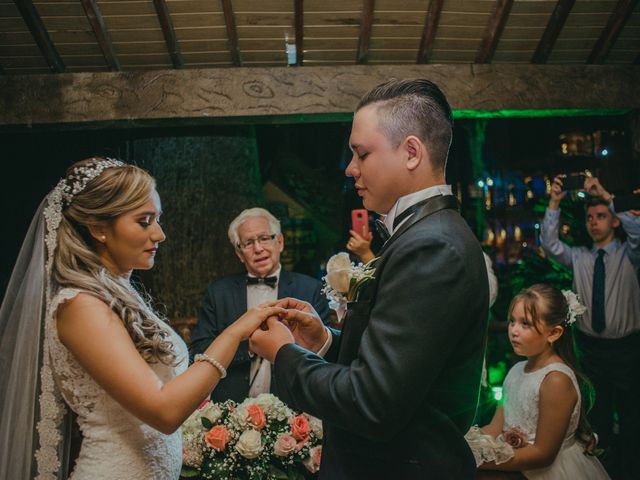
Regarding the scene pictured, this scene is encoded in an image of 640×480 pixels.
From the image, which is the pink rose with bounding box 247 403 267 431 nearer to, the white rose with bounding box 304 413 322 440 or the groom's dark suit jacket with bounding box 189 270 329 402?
the white rose with bounding box 304 413 322 440

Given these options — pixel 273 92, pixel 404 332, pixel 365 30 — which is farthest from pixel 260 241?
pixel 404 332

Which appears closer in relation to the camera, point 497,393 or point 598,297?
point 497,393

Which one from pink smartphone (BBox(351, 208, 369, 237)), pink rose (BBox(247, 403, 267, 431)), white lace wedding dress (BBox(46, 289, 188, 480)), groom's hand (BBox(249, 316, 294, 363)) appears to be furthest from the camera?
pink smartphone (BBox(351, 208, 369, 237))

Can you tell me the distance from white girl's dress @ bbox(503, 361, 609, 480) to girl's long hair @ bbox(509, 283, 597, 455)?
0.06 m

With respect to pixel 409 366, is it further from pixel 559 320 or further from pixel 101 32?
pixel 101 32

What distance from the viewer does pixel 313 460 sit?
2510 millimetres

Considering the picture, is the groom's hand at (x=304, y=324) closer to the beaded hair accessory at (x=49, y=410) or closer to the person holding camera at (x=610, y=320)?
the beaded hair accessory at (x=49, y=410)

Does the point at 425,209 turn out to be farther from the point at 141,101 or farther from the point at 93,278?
the point at 141,101

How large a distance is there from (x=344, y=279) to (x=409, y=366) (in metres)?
0.42

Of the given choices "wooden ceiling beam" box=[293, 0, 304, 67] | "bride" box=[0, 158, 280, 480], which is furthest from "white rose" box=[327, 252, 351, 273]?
"wooden ceiling beam" box=[293, 0, 304, 67]

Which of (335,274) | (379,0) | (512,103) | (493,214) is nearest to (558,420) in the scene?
(335,274)

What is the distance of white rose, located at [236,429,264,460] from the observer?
2434mm

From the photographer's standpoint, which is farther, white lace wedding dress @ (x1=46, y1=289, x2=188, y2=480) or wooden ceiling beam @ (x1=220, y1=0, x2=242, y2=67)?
wooden ceiling beam @ (x1=220, y1=0, x2=242, y2=67)

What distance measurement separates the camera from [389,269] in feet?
4.91
